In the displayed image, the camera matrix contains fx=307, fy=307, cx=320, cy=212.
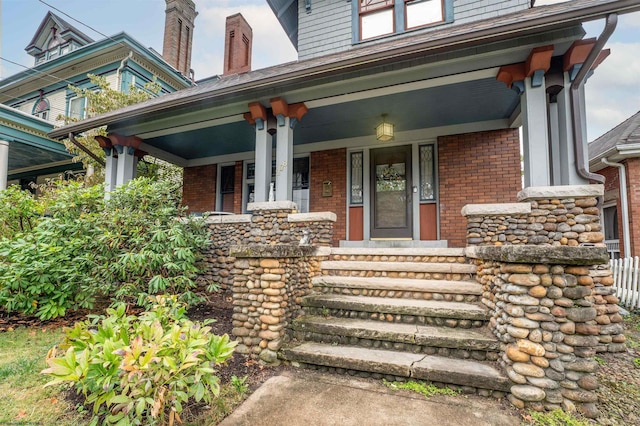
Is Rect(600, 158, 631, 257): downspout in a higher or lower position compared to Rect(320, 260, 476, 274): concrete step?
higher

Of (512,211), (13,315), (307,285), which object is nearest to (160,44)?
(13,315)

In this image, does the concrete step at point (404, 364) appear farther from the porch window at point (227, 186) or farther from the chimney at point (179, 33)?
the chimney at point (179, 33)

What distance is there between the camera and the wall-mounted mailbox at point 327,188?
648cm

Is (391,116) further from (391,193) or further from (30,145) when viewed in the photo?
(30,145)

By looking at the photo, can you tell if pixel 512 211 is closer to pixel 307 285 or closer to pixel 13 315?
pixel 307 285

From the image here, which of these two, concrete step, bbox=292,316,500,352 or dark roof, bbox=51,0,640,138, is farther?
dark roof, bbox=51,0,640,138

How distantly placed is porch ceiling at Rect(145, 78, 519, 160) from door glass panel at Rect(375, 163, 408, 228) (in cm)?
81

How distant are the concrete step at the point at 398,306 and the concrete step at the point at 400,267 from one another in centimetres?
48

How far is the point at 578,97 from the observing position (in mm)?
3717

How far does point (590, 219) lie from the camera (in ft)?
11.0

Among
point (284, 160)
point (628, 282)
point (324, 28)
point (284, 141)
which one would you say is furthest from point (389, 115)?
point (628, 282)

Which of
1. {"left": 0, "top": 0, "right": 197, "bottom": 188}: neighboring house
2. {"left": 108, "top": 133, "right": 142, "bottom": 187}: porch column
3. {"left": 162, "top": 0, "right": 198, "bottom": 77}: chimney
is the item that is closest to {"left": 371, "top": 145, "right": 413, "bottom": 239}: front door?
{"left": 108, "top": 133, "right": 142, "bottom": 187}: porch column

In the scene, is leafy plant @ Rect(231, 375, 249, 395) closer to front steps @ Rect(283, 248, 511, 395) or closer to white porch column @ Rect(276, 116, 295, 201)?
front steps @ Rect(283, 248, 511, 395)

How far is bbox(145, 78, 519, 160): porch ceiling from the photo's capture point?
4645mm
